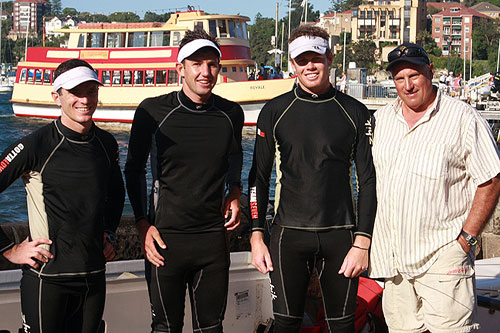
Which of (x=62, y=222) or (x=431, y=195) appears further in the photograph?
(x=431, y=195)

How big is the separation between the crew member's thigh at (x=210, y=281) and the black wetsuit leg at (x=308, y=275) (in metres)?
0.27

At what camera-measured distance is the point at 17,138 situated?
27078 mm

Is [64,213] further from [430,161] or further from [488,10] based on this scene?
[488,10]

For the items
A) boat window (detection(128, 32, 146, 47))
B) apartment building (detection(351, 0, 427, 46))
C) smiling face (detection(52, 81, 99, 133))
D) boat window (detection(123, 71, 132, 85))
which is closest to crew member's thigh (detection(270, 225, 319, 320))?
smiling face (detection(52, 81, 99, 133))

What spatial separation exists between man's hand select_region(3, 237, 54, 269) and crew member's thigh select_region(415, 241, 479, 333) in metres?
1.85

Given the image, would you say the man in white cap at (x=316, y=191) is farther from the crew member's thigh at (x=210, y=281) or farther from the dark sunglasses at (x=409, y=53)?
the dark sunglasses at (x=409, y=53)

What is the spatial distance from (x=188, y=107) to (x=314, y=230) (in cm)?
91

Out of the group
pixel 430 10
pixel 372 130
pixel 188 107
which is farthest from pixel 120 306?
pixel 430 10

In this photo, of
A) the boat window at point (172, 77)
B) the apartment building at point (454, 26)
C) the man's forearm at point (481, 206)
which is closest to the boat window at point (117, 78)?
→ the boat window at point (172, 77)

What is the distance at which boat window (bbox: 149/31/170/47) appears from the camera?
30219 mm

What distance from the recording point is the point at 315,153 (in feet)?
11.1

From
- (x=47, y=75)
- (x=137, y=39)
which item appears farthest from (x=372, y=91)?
(x=47, y=75)

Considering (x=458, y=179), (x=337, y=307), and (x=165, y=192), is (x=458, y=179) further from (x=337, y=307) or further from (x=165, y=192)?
(x=165, y=192)

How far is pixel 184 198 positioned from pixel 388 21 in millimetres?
115250
